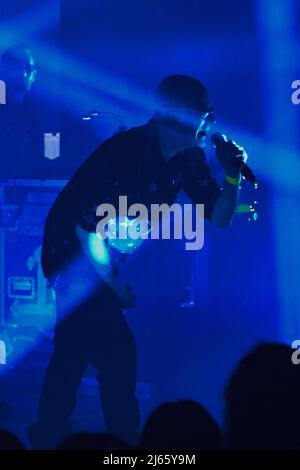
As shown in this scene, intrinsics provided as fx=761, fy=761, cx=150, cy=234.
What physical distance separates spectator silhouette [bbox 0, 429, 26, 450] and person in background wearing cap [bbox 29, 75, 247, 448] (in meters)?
1.13

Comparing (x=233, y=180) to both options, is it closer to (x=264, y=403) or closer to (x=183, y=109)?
(x=183, y=109)

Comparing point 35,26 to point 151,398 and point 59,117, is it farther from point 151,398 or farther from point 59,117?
point 151,398

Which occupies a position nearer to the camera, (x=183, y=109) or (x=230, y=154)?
(x=230, y=154)

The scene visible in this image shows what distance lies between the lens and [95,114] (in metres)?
3.83

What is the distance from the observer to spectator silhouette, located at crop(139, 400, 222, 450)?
Result: 4.57ft

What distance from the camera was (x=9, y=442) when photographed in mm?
1367

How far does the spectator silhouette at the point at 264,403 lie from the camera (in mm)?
1354

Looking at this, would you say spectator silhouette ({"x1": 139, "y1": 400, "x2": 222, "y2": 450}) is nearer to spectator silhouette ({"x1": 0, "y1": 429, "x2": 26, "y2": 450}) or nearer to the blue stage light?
spectator silhouette ({"x1": 0, "y1": 429, "x2": 26, "y2": 450})

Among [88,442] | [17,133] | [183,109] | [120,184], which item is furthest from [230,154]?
[17,133]

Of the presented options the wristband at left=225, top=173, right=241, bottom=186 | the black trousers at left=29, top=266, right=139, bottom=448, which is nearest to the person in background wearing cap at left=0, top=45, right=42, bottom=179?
the black trousers at left=29, top=266, right=139, bottom=448

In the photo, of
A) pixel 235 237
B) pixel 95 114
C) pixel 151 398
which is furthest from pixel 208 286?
pixel 95 114

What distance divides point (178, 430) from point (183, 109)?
1461mm
